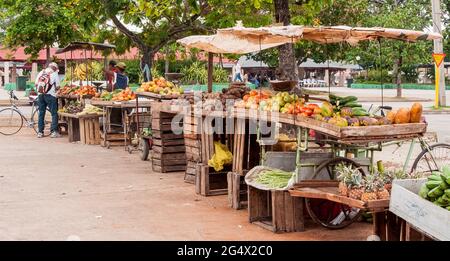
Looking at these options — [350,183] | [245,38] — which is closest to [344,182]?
[350,183]

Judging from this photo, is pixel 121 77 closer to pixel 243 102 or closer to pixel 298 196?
pixel 243 102

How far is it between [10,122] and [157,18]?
517 cm

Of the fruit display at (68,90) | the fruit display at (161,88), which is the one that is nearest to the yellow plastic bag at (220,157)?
the fruit display at (161,88)

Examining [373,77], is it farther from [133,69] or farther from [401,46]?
[401,46]

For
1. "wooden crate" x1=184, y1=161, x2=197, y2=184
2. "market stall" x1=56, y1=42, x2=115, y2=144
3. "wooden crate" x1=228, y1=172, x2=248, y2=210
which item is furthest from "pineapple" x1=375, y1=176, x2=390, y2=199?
"market stall" x1=56, y1=42, x2=115, y2=144

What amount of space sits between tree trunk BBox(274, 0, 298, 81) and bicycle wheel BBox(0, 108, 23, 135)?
8.46 meters

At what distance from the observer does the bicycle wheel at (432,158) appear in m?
9.05

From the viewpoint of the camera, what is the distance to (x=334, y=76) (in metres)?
77.4

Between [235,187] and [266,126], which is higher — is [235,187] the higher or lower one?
the lower one

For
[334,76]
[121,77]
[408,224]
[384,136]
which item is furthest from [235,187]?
[334,76]

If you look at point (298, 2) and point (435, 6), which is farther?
point (435, 6)

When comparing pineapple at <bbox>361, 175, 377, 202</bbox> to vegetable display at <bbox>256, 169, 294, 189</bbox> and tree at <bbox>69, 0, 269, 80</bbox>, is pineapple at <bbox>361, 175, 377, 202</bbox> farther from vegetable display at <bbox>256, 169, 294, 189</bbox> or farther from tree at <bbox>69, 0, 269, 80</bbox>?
tree at <bbox>69, 0, 269, 80</bbox>

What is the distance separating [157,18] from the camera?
65.0 ft

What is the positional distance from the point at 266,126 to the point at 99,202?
8.18 ft
